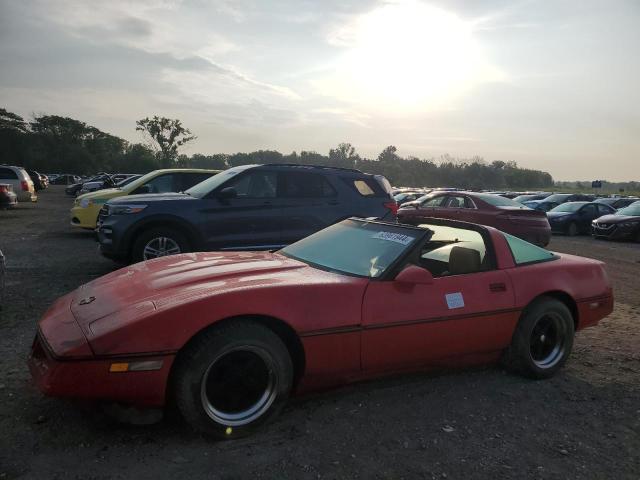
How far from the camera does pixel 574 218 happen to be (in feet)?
61.7

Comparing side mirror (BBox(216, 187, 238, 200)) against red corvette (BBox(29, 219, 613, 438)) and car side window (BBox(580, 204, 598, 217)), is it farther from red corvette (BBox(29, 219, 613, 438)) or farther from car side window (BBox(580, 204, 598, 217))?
car side window (BBox(580, 204, 598, 217))

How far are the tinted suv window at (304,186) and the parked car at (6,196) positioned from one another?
15166mm

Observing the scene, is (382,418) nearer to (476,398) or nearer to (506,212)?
(476,398)

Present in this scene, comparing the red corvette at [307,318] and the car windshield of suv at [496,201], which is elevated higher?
the car windshield of suv at [496,201]

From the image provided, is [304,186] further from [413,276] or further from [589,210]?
[589,210]

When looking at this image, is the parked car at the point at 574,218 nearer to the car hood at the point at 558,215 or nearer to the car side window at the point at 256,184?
the car hood at the point at 558,215

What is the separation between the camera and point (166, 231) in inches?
Answer: 281

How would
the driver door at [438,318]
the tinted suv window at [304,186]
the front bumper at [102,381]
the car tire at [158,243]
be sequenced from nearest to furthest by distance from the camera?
the front bumper at [102,381] → the driver door at [438,318] → the car tire at [158,243] → the tinted suv window at [304,186]

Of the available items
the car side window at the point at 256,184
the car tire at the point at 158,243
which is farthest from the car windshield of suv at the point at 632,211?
the car tire at the point at 158,243

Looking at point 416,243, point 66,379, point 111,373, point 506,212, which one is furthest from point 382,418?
point 506,212

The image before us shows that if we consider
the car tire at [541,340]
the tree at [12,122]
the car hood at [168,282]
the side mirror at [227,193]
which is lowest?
the car tire at [541,340]

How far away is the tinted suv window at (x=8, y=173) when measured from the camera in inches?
802

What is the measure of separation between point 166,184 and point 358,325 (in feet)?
27.0

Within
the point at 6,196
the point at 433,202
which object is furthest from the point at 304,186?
the point at 6,196
